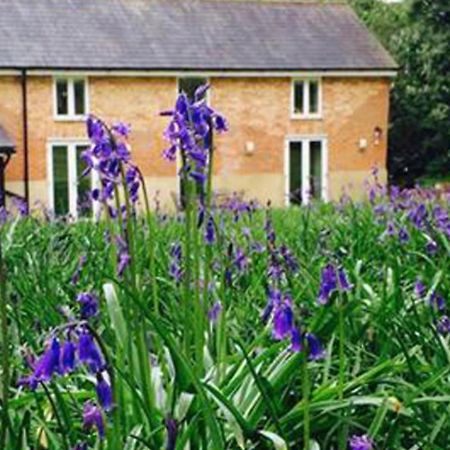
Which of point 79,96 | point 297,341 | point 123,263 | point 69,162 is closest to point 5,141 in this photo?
point 69,162

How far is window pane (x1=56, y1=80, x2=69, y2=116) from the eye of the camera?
78.6 ft

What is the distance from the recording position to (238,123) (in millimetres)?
25453

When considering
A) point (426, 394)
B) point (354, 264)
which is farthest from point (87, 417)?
point (354, 264)

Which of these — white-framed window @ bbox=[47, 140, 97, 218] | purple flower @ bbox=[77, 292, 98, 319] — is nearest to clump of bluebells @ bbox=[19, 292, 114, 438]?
purple flower @ bbox=[77, 292, 98, 319]

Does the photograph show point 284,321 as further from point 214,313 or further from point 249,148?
point 249,148

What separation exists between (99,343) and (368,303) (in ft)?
4.71

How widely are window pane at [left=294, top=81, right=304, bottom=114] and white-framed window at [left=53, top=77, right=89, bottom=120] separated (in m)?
5.46

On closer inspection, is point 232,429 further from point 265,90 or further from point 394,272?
point 265,90

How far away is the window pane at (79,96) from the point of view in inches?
949

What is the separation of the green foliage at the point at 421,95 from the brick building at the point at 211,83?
2.36 meters

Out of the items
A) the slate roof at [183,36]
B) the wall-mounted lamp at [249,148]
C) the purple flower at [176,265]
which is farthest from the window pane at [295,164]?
the purple flower at [176,265]

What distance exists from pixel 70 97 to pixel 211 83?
329cm

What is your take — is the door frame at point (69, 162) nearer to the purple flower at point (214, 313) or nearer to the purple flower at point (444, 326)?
the purple flower at point (214, 313)

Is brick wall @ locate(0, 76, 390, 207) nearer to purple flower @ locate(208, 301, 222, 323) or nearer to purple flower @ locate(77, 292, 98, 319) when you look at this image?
purple flower @ locate(208, 301, 222, 323)
